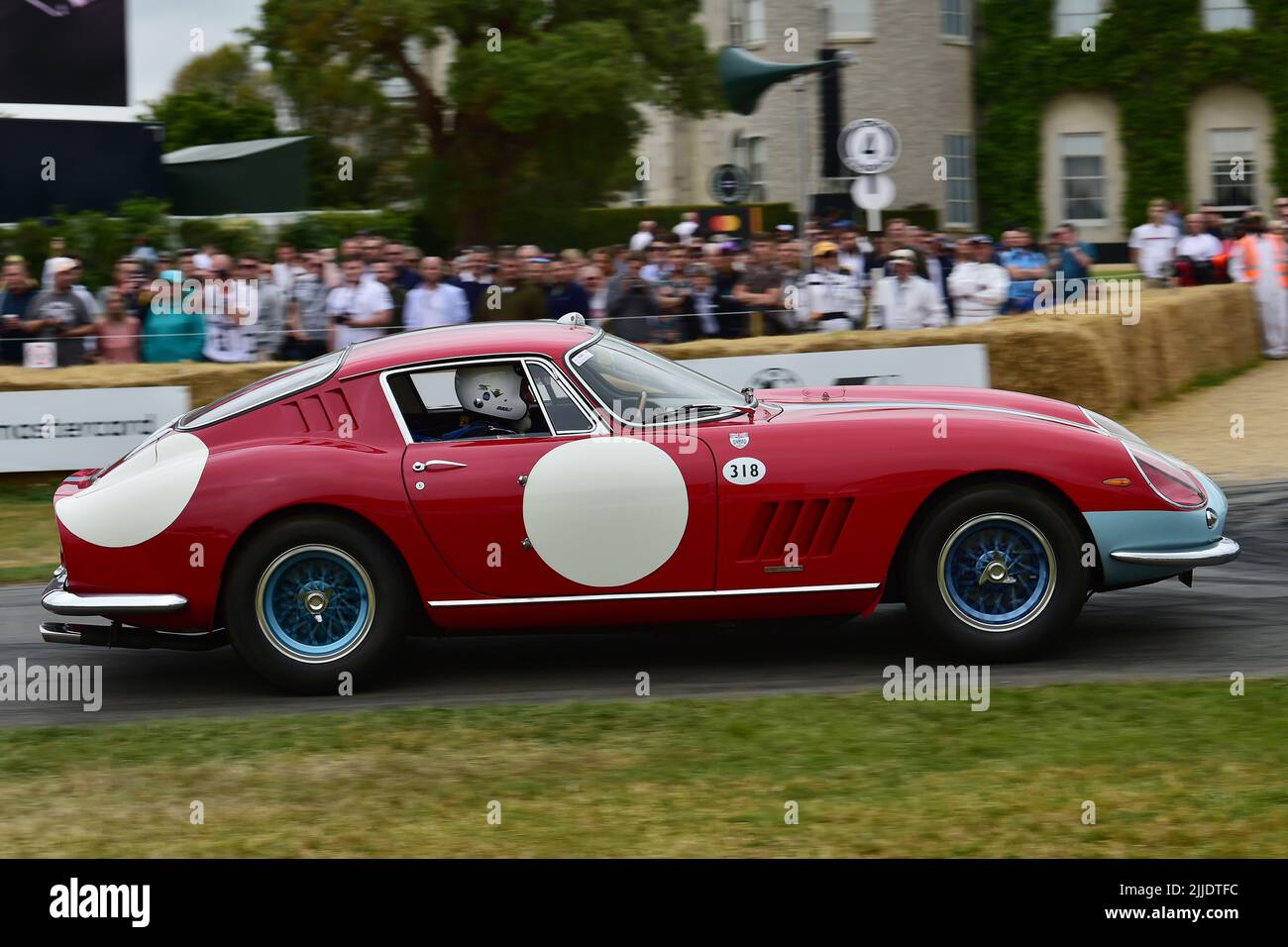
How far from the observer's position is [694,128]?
1544 inches

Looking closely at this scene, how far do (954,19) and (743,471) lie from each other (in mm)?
30448

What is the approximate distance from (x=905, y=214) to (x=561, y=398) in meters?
28.3

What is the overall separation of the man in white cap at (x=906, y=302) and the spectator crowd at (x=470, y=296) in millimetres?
12

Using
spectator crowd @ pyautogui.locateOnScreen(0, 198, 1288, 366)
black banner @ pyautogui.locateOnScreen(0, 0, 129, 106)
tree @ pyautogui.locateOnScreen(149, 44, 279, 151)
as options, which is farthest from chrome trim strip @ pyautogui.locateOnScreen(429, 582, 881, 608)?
tree @ pyautogui.locateOnScreen(149, 44, 279, 151)

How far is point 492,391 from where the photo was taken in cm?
684

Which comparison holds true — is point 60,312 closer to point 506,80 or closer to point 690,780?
point 690,780

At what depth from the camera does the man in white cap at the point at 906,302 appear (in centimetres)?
1356

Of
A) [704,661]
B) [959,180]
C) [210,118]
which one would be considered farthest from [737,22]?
[704,661]

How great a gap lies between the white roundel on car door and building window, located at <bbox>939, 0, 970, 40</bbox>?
30.0 m

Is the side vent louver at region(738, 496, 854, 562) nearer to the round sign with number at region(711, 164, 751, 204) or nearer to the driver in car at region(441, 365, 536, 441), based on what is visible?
the driver in car at region(441, 365, 536, 441)

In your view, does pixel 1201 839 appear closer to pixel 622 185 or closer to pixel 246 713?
pixel 246 713

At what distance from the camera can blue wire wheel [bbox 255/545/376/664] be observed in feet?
21.6

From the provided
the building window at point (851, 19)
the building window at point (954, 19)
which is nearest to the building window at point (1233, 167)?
the building window at point (954, 19)
